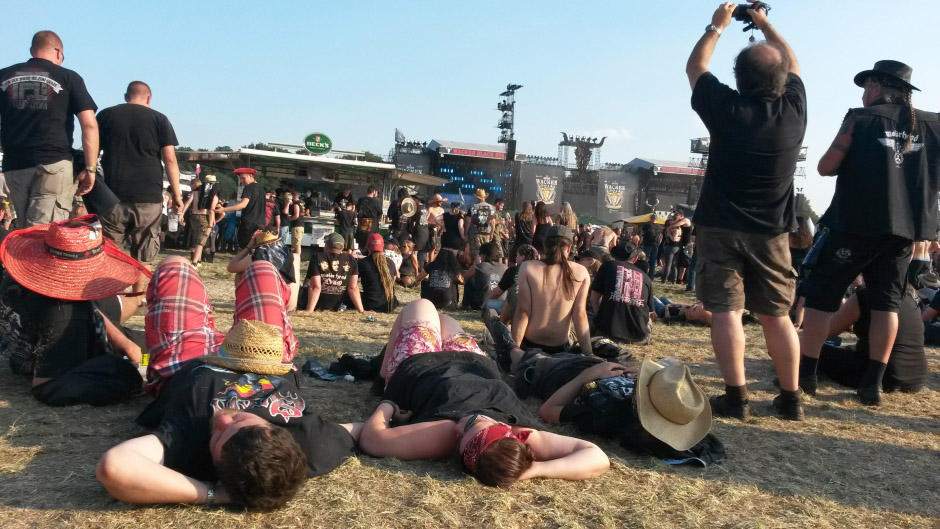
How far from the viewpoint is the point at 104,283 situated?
387cm

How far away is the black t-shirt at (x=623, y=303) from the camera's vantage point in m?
6.66

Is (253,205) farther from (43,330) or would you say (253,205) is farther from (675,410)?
(675,410)

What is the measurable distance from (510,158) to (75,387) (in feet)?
163

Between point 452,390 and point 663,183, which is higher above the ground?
point 663,183

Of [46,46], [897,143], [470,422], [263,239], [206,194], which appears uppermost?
[46,46]

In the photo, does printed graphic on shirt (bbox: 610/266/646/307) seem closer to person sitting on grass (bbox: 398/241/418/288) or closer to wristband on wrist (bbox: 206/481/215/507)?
wristband on wrist (bbox: 206/481/215/507)

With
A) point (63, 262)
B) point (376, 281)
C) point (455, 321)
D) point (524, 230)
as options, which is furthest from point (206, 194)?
point (455, 321)

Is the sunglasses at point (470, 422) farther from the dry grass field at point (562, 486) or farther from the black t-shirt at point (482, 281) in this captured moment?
the black t-shirt at point (482, 281)

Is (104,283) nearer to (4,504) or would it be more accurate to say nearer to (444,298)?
(4,504)

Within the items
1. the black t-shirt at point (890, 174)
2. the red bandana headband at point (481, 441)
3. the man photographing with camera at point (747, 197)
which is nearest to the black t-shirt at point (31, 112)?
the red bandana headband at point (481, 441)

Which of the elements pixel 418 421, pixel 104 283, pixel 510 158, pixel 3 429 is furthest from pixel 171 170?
pixel 510 158

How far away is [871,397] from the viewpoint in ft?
15.0

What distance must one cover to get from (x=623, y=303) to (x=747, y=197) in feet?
9.17

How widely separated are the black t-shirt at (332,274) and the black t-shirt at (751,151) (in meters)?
5.01
